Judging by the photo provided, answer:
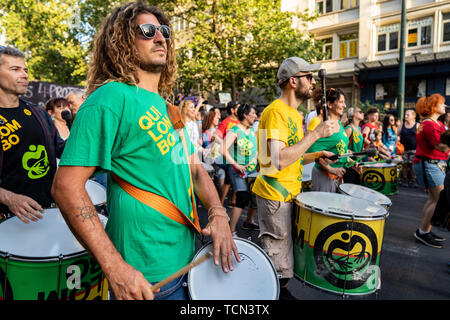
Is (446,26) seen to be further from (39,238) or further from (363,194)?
(39,238)

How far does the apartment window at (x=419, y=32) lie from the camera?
58.4 feet

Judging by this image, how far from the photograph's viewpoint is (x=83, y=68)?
18.8 meters

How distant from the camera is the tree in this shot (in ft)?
46.6

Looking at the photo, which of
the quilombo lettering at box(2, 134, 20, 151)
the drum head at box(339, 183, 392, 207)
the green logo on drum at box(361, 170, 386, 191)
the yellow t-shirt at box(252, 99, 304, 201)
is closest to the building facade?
the green logo on drum at box(361, 170, 386, 191)

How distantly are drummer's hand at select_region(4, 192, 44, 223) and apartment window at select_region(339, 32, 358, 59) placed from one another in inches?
875

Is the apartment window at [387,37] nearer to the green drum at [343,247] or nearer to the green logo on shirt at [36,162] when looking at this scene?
the green drum at [343,247]

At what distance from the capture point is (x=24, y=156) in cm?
228

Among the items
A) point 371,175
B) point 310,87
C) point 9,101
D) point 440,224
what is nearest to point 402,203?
point 371,175

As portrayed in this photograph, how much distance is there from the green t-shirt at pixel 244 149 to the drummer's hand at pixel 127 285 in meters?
4.03

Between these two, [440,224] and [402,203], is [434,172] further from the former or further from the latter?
[402,203]

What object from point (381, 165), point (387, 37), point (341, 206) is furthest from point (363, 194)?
point (387, 37)

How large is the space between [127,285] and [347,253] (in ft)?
5.74

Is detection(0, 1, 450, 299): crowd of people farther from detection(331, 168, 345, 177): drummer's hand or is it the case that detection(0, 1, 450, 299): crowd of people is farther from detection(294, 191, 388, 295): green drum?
detection(331, 168, 345, 177): drummer's hand
